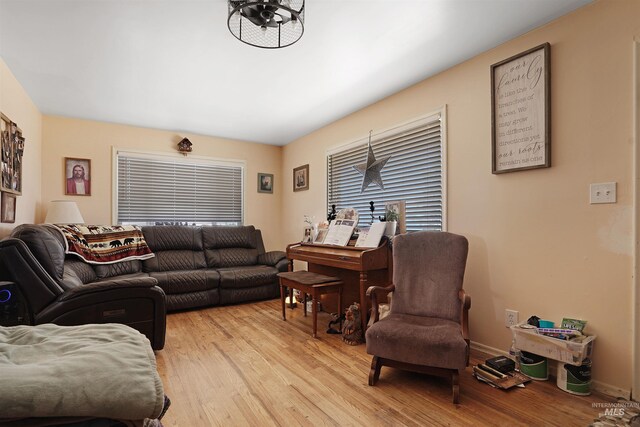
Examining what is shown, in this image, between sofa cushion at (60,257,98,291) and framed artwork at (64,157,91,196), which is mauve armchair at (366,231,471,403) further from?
framed artwork at (64,157,91,196)

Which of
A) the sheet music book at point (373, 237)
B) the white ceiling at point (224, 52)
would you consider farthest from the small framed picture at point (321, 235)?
the white ceiling at point (224, 52)

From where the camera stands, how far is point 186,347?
9.20 ft

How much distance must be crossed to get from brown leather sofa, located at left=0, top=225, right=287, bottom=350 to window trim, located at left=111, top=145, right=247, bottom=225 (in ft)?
1.85

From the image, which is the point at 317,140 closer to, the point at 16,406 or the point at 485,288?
the point at 485,288

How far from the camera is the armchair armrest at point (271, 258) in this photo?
4793 millimetres

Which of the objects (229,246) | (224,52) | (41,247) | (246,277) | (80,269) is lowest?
(246,277)

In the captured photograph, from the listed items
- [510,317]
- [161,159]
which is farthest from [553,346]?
[161,159]

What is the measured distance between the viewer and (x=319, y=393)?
204 cm

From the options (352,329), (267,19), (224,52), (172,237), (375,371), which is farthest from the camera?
(172,237)

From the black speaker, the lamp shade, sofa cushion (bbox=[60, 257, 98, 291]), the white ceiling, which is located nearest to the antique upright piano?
the white ceiling

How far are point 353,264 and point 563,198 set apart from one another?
1648 millimetres

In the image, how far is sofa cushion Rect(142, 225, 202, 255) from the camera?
4.39 metres

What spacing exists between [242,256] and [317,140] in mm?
2021

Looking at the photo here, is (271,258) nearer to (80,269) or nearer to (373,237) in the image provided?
(373,237)
